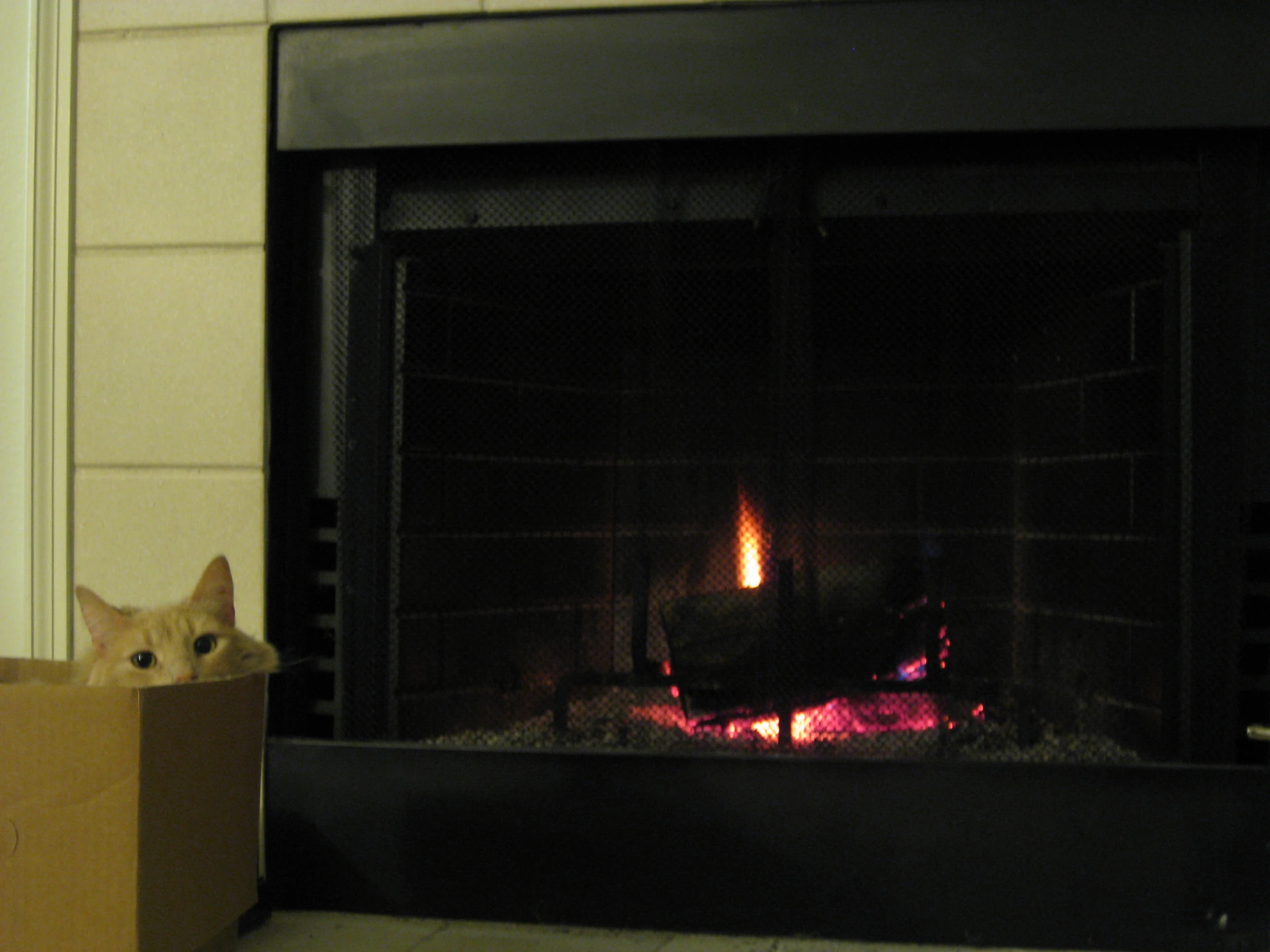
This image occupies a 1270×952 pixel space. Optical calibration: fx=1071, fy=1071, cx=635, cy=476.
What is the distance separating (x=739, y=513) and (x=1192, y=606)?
0.60 m

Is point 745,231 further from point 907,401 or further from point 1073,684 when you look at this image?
point 1073,684

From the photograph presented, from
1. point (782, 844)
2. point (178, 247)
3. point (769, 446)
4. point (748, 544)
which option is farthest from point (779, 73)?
point (782, 844)

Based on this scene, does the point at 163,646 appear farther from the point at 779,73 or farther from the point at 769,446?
the point at 779,73

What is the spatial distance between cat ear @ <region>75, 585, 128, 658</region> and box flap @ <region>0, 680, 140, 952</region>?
0.99ft

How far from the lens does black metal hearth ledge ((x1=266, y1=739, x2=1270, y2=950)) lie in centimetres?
136

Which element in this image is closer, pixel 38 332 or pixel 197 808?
pixel 197 808

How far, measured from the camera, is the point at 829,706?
1.50 meters

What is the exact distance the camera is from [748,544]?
59.2 inches

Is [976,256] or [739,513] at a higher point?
[976,256]

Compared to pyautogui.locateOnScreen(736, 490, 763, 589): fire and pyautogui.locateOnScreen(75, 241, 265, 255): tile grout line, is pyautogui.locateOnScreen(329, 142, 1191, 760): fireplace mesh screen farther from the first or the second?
pyautogui.locateOnScreen(75, 241, 265, 255): tile grout line

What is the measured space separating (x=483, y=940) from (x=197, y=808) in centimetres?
55

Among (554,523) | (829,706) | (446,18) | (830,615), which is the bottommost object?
(829,706)

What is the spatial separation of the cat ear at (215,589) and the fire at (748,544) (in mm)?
674

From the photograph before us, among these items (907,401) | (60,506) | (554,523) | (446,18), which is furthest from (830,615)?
(60,506)
